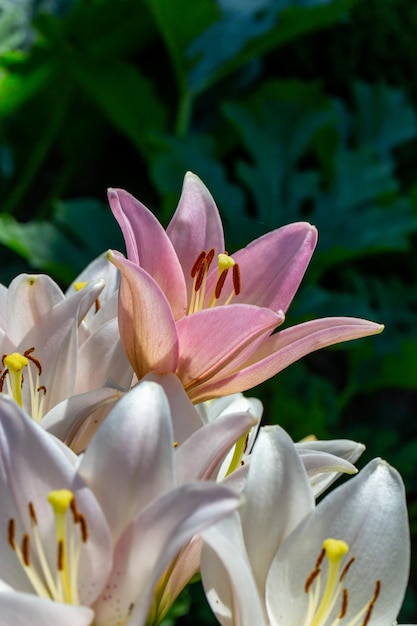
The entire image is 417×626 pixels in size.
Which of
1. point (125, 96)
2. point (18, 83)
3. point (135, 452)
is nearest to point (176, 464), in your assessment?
point (135, 452)

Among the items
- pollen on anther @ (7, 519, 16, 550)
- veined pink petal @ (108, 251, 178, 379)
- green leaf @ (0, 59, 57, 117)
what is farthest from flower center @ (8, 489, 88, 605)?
green leaf @ (0, 59, 57, 117)

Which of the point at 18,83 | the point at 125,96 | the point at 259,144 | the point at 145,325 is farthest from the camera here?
the point at 125,96

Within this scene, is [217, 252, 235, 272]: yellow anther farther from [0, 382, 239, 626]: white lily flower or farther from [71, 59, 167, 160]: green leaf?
[71, 59, 167, 160]: green leaf

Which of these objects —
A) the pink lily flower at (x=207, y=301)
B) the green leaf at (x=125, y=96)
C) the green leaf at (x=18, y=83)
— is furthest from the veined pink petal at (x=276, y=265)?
the green leaf at (x=125, y=96)

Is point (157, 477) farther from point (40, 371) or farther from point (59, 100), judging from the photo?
point (59, 100)

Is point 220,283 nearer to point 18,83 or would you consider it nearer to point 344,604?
point 344,604
